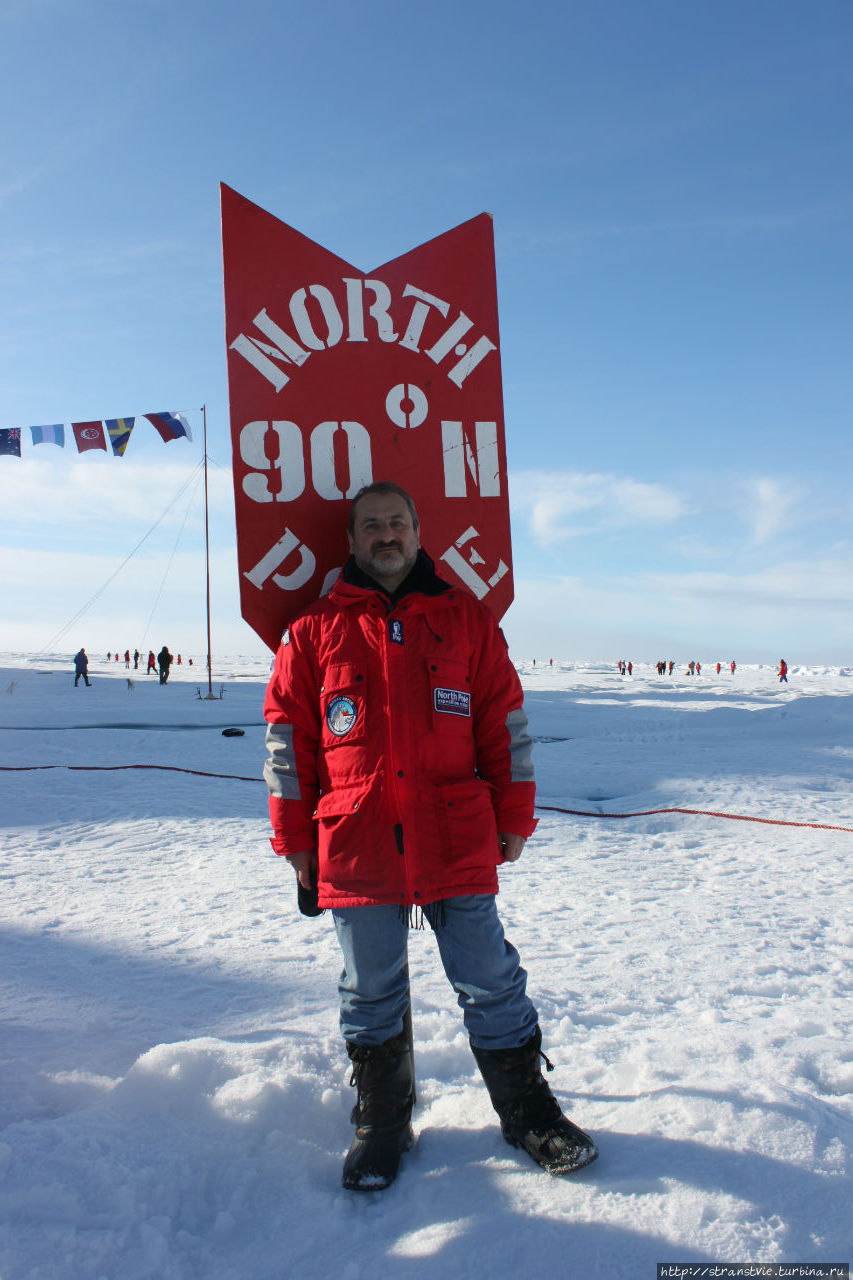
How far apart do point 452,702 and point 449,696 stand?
2 centimetres

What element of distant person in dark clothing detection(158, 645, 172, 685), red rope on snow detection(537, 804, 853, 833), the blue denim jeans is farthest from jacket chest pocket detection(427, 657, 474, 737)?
distant person in dark clothing detection(158, 645, 172, 685)

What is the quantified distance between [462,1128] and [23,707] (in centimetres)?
1703

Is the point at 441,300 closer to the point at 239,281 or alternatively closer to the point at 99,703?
the point at 239,281

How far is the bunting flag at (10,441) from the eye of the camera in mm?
17297

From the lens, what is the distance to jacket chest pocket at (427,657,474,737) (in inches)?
84.7

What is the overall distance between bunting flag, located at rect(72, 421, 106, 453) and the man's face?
16.2 m

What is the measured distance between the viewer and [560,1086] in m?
2.38

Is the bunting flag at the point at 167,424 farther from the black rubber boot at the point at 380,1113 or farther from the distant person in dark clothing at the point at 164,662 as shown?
the black rubber boot at the point at 380,1113

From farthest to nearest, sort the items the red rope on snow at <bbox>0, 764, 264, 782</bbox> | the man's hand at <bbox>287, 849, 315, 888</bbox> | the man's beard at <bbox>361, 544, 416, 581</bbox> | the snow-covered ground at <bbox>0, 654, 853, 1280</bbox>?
1. the red rope on snow at <bbox>0, 764, 264, 782</bbox>
2. the man's beard at <bbox>361, 544, 416, 581</bbox>
3. the man's hand at <bbox>287, 849, 315, 888</bbox>
4. the snow-covered ground at <bbox>0, 654, 853, 1280</bbox>

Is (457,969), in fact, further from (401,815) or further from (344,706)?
(344,706)

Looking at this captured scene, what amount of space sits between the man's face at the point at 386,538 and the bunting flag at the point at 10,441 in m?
17.8

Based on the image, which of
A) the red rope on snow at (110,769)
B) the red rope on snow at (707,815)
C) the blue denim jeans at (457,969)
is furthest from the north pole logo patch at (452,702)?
the red rope on snow at (110,769)

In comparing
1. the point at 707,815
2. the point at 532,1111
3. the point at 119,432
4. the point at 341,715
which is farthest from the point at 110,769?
the point at 119,432

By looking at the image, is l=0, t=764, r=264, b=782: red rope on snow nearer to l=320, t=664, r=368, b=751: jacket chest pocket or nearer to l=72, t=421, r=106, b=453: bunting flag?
l=320, t=664, r=368, b=751: jacket chest pocket
